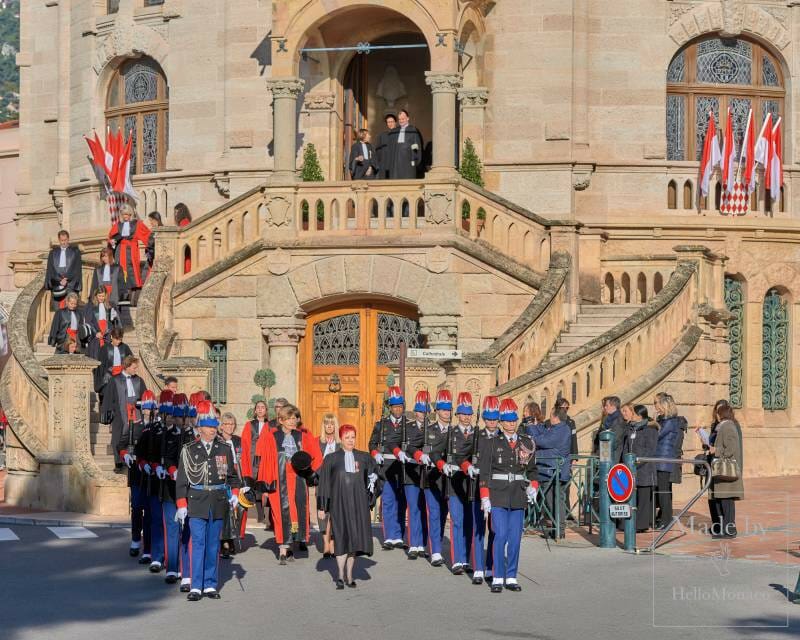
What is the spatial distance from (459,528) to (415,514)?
4.10ft

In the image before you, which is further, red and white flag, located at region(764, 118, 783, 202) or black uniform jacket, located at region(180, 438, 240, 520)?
red and white flag, located at region(764, 118, 783, 202)

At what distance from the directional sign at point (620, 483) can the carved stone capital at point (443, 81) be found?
9612 mm

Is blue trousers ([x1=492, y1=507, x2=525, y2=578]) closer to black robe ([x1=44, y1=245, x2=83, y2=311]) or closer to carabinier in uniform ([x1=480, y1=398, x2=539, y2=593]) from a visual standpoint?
carabinier in uniform ([x1=480, y1=398, x2=539, y2=593])

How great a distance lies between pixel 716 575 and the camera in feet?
53.5

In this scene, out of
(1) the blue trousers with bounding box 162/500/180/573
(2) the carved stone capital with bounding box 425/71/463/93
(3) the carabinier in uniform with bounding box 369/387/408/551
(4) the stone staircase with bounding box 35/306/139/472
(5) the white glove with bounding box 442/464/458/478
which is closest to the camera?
(1) the blue trousers with bounding box 162/500/180/573

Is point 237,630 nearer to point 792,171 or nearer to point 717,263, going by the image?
point 717,263

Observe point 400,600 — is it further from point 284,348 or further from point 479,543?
point 284,348

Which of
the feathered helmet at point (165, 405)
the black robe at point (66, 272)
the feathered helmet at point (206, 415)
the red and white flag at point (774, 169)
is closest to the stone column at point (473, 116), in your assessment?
the red and white flag at point (774, 169)

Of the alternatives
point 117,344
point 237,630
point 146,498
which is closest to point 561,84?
point 117,344

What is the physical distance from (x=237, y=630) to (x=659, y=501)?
800 cm

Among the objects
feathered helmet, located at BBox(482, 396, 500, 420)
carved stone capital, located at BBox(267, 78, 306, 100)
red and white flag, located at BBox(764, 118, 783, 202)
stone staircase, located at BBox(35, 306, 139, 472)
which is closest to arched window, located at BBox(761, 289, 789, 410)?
red and white flag, located at BBox(764, 118, 783, 202)

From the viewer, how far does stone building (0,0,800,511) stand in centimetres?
2422

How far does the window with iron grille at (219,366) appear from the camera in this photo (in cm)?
2689

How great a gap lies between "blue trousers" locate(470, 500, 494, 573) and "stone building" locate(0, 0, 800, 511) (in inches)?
220
